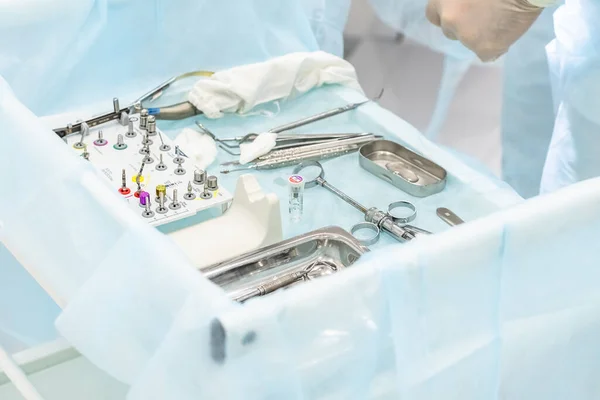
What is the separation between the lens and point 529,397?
73cm

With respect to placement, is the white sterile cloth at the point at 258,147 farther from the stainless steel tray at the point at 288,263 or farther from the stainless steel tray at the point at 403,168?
the stainless steel tray at the point at 288,263

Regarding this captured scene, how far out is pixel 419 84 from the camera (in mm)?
2279

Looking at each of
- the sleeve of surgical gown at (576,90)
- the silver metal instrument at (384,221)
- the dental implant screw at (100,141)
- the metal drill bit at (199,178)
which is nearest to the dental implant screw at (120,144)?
the dental implant screw at (100,141)

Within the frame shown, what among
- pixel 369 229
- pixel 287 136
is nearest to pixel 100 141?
pixel 287 136

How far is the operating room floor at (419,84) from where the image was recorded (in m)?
2.09

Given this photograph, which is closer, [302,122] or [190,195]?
[190,195]

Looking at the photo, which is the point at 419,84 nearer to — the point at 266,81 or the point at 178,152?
the point at 266,81

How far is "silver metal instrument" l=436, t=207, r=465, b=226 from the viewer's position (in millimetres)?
960

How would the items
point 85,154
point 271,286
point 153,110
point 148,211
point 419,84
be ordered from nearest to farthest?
point 271,286
point 148,211
point 85,154
point 153,110
point 419,84

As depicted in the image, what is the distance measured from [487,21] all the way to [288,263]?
15.4 inches

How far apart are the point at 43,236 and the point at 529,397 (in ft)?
1.45

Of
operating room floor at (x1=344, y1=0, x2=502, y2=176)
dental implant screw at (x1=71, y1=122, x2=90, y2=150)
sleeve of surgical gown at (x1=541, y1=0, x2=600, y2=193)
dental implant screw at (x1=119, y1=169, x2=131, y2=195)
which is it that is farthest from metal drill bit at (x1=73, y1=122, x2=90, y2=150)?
A: operating room floor at (x1=344, y1=0, x2=502, y2=176)

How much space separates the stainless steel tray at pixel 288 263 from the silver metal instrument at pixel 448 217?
0.16m

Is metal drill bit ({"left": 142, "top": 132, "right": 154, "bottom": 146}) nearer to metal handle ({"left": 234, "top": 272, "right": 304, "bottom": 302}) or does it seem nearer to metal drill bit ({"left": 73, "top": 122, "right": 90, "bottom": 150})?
metal drill bit ({"left": 73, "top": 122, "right": 90, "bottom": 150})
